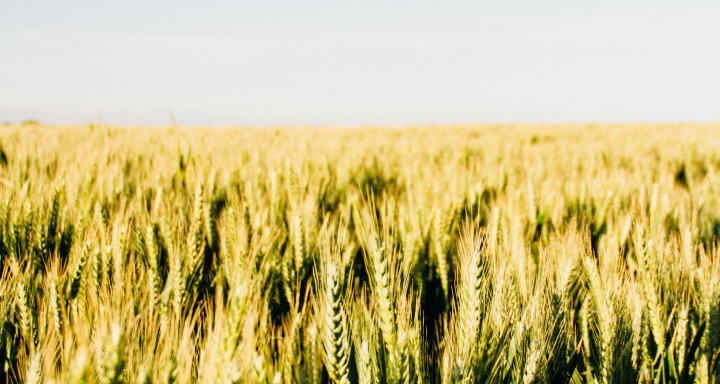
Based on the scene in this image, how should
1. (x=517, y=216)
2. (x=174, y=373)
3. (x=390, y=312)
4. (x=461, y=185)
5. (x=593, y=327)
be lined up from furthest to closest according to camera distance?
(x=461, y=185) → (x=517, y=216) → (x=593, y=327) → (x=390, y=312) → (x=174, y=373)

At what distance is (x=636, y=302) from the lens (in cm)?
90

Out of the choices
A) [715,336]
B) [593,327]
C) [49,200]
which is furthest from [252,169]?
[715,336]

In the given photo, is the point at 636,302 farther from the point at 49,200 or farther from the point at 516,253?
the point at 49,200

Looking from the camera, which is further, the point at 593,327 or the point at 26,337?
the point at 593,327

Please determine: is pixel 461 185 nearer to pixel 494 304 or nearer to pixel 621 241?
pixel 621 241

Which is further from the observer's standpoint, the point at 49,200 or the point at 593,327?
the point at 49,200

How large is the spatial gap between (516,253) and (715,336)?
0.39m

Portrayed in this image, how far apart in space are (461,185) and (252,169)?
945mm

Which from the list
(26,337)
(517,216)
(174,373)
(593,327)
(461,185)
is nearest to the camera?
(174,373)

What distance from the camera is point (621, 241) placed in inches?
53.7

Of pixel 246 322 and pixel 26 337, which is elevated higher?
pixel 246 322

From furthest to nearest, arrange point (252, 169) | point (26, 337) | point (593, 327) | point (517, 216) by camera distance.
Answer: point (252, 169), point (517, 216), point (593, 327), point (26, 337)

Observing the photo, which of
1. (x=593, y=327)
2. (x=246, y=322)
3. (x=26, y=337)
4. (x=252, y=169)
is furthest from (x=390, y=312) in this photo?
(x=252, y=169)

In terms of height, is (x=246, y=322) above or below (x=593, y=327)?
above
